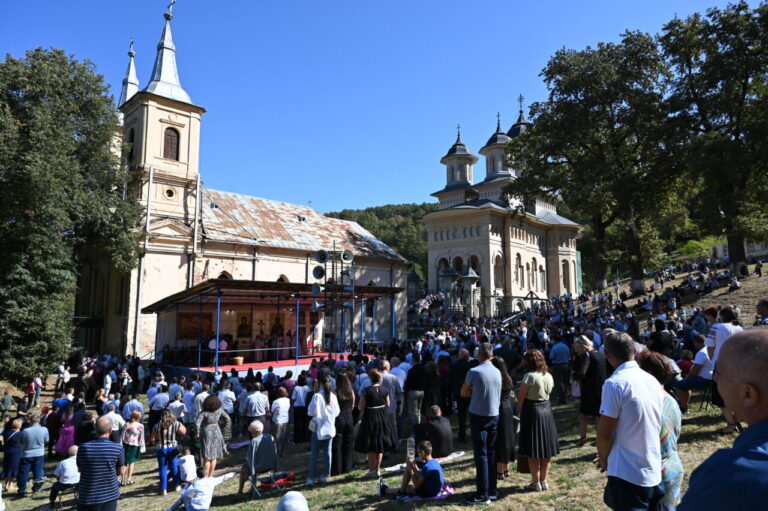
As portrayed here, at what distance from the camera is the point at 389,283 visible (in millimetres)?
40031

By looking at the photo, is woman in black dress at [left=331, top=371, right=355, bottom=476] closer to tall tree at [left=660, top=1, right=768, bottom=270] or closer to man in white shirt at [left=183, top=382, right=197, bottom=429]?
man in white shirt at [left=183, top=382, right=197, bottom=429]

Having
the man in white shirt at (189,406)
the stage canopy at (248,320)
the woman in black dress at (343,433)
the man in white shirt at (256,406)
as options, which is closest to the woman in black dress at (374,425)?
the woman in black dress at (343,433)

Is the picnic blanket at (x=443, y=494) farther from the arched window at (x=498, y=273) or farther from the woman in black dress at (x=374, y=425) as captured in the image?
the arched window at (x=498, y=273)

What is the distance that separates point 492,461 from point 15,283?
23.3 meters

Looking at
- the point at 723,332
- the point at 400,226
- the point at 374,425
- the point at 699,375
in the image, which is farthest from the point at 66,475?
the point at 400,226

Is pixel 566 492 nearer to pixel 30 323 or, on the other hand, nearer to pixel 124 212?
pixel 30 323

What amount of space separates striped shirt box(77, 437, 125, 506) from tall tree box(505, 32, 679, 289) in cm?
2585

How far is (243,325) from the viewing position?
3023cm

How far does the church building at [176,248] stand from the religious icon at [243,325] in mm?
62

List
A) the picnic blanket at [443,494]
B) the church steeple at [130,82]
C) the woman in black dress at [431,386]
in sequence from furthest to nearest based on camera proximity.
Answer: the church steeple at [130,82], the woman in black dress at [431,386], the picnic blanket at [443,494]

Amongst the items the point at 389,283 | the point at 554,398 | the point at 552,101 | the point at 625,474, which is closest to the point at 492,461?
the point at 625,474

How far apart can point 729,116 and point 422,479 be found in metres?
26.2

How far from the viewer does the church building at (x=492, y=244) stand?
153 ft

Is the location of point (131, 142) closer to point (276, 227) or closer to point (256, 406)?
point (276, 227)
